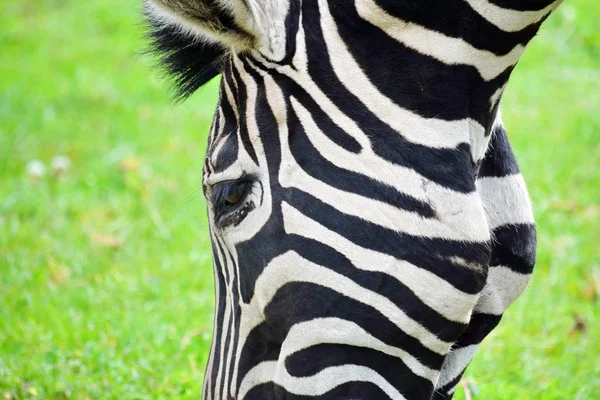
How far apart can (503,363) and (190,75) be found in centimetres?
274

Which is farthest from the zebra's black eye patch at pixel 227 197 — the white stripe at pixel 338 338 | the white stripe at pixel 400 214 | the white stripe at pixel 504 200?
the white stripe at pixel 504 200

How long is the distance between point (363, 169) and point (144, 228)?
424 centimetres

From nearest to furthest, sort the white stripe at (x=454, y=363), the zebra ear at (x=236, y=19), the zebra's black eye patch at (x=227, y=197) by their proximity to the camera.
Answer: the zebra ear at (x=236, y=19), the zebra's black eye patch at (x=227, y=197), the white stripe at (x=454, y=363)

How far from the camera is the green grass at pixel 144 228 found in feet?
12.4

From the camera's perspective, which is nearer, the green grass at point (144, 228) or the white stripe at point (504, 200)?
the white stripe at point (504, 200)

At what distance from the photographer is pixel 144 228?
5.77 meters

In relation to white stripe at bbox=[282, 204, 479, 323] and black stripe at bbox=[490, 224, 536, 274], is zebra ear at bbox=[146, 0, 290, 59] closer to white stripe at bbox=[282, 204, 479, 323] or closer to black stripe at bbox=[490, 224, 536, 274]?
white stripe at bbox=[282, 204, 479, 323]

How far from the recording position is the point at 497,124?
2250 mm

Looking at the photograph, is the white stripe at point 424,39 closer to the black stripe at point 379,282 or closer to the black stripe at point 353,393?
the black stripe at point 379,282

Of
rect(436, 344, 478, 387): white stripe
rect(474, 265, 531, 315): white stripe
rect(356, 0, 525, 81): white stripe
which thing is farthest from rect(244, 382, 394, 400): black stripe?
rect(356, 0, 525, 81): white stripe

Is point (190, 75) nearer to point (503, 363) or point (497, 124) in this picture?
point (497, 124)

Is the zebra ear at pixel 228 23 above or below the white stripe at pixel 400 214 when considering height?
above

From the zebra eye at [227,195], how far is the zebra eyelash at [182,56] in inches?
14.8

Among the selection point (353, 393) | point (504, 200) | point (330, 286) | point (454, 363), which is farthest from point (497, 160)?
point (353, 393)
